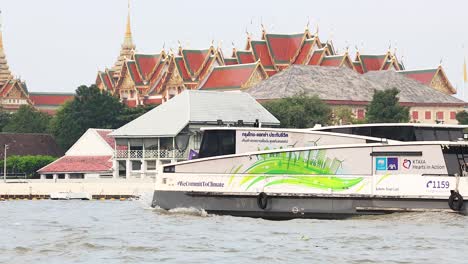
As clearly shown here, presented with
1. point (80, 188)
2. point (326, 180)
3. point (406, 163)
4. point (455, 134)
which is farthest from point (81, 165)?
point (406, 163)

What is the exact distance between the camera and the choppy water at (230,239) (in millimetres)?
31172

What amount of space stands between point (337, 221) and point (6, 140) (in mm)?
72333

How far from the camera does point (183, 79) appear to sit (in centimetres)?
13412

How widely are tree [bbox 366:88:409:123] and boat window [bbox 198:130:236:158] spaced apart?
60.6 meters

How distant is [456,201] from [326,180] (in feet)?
13.2

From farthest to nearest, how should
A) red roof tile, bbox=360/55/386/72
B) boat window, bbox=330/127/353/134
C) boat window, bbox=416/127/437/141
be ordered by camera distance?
red roof tile, bbox=360/55/386/72 < boat window, bbox=330/127/353/134 < boat window, bbox=416/127/437/141

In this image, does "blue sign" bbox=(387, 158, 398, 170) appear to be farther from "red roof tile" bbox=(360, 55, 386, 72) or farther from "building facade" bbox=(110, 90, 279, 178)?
"red roof tile" bbox=(360, 55, 386, 72)

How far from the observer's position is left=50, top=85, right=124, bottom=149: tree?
115 meters

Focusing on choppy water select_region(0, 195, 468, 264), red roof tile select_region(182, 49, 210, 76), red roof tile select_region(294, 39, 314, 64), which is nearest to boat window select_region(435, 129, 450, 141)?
choppy water select_region(0, 195, 468, 264)

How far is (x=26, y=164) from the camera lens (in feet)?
330

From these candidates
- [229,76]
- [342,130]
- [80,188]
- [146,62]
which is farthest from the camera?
[146,62]

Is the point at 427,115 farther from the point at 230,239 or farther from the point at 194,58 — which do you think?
the point at 230,239

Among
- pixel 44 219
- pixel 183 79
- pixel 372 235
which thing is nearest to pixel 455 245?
pixel 372 235

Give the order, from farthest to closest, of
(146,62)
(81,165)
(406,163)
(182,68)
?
1. (146,62)
2. (182,68)
3. (81,165)
4. (406,163)
